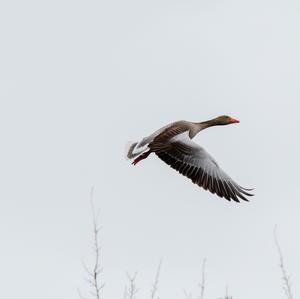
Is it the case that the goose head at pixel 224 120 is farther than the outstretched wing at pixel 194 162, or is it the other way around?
the goose head at pixel 224 120

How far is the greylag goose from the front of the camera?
14070 mm

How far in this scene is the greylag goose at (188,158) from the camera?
554 inches

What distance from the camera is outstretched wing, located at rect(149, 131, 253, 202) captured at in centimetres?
1413

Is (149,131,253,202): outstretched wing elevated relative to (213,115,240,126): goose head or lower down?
lower down

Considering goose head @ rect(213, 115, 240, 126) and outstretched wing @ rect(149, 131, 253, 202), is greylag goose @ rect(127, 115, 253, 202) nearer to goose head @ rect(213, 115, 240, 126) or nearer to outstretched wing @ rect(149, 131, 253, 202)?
outstretched wing @ rect(149, 131, 253, 202)

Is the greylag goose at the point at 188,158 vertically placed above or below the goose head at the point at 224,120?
below

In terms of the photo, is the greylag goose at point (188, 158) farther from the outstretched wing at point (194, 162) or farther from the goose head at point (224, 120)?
the goose head at point (224, 120)

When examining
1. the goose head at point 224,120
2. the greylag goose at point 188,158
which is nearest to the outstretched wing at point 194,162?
the greylag goose at point 188,158

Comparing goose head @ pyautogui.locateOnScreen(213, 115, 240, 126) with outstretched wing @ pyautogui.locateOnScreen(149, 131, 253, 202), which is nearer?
outstretched wing @ pyautogui.locateOnScreen(149, 131, 253, 202)

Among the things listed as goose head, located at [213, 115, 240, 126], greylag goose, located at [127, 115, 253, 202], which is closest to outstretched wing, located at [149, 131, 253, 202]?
greylag goose, located at [127, 115, 253, 202]

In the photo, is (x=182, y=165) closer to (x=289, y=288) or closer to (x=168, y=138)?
(x=168, y=138)

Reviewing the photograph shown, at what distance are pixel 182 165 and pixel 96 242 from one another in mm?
4662

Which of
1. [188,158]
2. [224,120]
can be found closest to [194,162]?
[188,158]

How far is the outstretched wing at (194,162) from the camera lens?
46.4 ft
